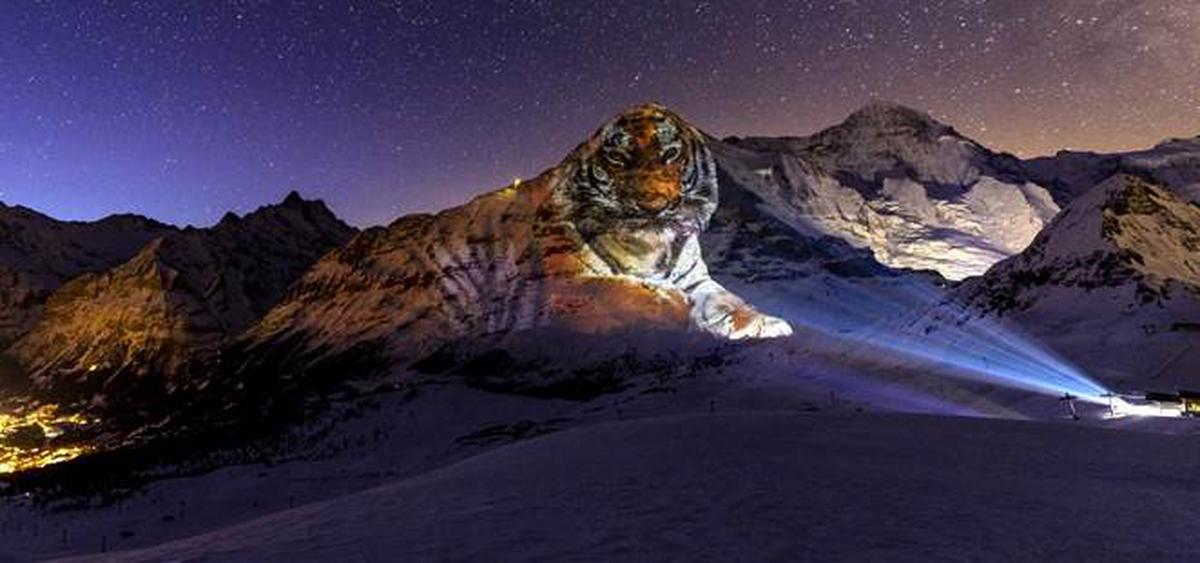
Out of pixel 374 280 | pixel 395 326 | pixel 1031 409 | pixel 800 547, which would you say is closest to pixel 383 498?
pixel 800 547

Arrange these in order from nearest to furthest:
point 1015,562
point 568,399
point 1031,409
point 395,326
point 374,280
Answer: point 1015,562
point 1031,409
point 568,399
point 395,326
point 374,280

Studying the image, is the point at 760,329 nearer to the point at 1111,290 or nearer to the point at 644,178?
Answer: the point at 644,178

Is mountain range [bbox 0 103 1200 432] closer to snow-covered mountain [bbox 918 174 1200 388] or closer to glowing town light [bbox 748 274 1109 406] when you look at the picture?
snow-covered mountain [bbox 918 174 1200 388]

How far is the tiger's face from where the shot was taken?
13588 cm

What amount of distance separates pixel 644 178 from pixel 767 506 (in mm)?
127812

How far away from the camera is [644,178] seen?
5482 inches

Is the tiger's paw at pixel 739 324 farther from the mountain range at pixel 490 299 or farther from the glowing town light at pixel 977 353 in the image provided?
the glowing town light at pixel 977 353

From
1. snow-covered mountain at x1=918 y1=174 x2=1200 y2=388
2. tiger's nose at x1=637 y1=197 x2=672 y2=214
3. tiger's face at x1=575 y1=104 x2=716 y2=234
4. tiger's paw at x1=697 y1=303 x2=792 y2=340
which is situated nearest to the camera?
snow-covered mountain at x1=918 y1=174 x2=1200 y2=388

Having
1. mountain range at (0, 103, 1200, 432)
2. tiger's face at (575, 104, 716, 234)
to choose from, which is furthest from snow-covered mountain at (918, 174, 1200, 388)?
tiger's face at (575, 104, 716, 234)

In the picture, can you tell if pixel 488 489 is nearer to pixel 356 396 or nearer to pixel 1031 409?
pixel 1031 409

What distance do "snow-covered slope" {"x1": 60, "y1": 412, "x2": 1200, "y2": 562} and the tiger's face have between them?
376 ft

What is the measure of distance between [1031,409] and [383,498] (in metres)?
28.1

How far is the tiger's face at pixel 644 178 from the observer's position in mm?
135875

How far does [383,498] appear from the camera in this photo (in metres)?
15.9
